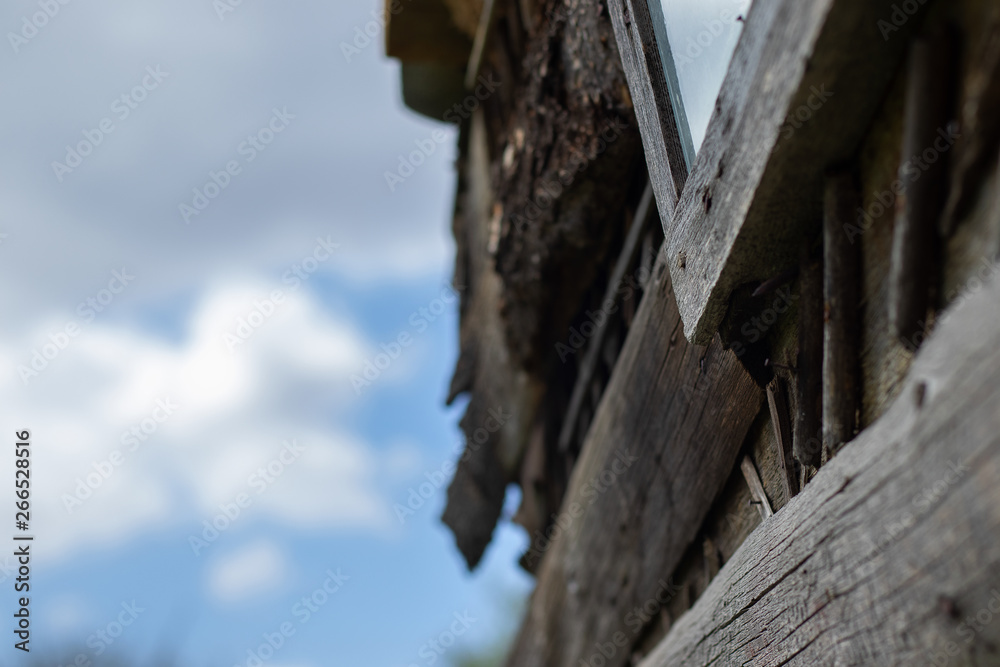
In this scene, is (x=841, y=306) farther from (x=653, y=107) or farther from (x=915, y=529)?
(x=653, y=107)

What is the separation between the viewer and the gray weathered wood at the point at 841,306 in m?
0.92

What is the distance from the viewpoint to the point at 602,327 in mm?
2684

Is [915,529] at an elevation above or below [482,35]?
below

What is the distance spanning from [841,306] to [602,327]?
1.74m

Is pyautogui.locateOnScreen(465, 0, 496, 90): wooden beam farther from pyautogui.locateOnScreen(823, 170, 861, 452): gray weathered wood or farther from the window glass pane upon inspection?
pyautogui.locateOnScreen(823, 170, 861, 452): gray weathered wood

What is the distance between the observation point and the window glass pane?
1.15 m

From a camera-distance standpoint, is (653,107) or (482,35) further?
(482,35)

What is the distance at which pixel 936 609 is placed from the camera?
0.74 m

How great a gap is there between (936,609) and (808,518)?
0.94 feet

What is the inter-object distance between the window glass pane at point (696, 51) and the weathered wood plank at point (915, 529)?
564 mm

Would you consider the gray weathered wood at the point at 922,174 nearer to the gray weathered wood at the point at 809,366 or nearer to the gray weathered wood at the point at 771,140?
the gray weathered wood at the point at 771,140

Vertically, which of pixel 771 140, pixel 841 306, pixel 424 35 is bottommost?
pixel 841 306

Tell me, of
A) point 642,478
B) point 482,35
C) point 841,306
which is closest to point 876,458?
point 841,306

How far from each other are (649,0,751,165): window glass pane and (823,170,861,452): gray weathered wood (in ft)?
0.94
